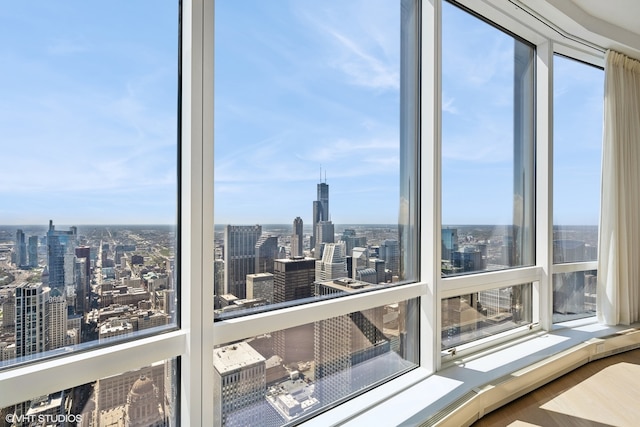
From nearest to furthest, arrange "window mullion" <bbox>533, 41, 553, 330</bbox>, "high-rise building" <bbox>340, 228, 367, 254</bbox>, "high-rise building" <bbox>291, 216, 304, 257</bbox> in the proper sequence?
"high-rise building" <bbox>291, 216, 304, 257</bbox>, "high-rise building" <bbox>340, 228, 367, 254</bbox>, "window mullion" <bbox>533, 41, 553, 330</bbox>

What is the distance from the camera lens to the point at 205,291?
1186 millimetres

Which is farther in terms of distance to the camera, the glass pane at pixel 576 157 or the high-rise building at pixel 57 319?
the glass pane at pixel 576 157

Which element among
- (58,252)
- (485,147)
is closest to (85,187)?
(58,252)

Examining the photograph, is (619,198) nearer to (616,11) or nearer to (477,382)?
(616,11)

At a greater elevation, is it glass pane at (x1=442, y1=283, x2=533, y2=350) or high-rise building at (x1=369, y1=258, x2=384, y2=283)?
high-rise building at (x1=369, y1=258, x2=384, y2=283)

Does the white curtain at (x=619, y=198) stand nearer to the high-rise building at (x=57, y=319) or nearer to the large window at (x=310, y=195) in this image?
the large window at (x=310, y=195)

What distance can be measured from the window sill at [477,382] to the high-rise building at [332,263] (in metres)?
0.60

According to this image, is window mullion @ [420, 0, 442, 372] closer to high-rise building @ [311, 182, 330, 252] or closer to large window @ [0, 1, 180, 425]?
high-rise building @ [311, 182, 330, 252]

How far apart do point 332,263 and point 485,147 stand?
57.3 inches

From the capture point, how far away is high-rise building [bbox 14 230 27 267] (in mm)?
916

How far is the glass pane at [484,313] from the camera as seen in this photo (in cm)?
214

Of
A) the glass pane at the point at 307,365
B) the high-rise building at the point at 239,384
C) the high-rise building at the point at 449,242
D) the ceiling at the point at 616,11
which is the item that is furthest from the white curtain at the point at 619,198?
the high-rise building at the point at 239,384

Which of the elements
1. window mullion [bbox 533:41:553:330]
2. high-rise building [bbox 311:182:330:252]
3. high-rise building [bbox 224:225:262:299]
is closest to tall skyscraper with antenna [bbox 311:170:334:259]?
high-rise building [bbox 311:182:330:252]

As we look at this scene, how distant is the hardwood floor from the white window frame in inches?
17.2
